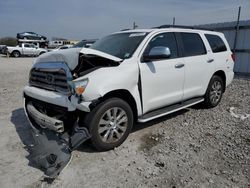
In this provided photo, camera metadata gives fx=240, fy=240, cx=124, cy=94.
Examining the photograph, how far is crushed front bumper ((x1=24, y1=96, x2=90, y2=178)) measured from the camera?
3185 mm

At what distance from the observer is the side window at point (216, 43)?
220 inches

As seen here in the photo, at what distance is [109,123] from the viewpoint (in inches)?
144

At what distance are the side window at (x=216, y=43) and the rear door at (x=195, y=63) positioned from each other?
271 mm

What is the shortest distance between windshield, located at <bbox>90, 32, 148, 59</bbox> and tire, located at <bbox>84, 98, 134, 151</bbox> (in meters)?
0.87

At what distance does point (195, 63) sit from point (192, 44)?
431 mm

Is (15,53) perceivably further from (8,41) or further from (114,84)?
(114,84)

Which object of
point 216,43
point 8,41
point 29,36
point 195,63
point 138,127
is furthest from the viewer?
point 8,41

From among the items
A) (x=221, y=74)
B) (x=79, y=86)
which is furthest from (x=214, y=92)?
(x=79, y=86)

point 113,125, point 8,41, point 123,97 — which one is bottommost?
point 113,125

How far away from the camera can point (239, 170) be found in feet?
10.6

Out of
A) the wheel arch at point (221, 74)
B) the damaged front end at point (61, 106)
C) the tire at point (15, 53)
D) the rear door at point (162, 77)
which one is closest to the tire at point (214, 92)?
the wheel arch at point (221, 74)

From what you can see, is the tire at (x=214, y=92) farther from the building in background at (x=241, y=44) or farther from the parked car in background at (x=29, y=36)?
the parked car in background at (x=29, y=36)

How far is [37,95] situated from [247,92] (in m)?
6.60

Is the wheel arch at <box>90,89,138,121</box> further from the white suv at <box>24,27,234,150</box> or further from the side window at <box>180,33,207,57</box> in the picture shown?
the side window at <box>180,33,207,57</box>
